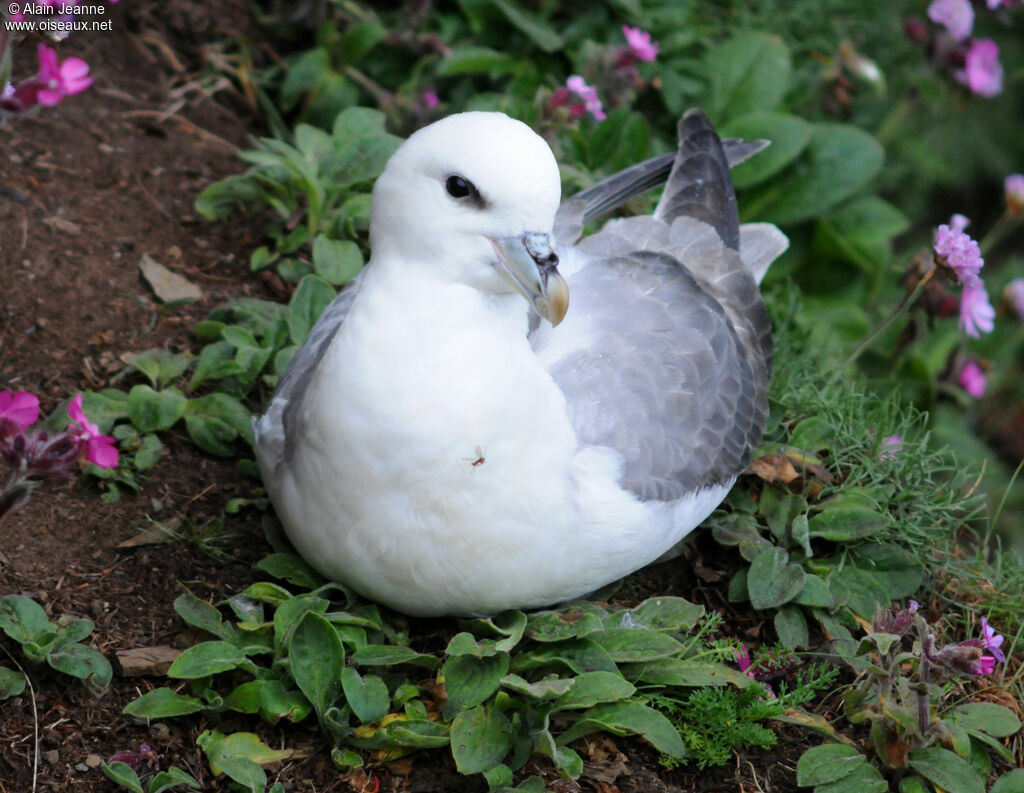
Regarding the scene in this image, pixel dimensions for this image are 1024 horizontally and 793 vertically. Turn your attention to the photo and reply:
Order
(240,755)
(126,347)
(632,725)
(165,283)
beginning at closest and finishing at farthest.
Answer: (240,755), (632,725), (126,347), (165,283)

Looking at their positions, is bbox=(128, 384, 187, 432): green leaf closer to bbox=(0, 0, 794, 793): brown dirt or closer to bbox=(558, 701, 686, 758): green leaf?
bbox=(0, 0, 794, 793): brown dirt

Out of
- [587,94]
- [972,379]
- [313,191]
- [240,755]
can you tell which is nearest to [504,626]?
[240,755]

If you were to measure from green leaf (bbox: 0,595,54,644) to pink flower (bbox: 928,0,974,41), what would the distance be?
3.87m

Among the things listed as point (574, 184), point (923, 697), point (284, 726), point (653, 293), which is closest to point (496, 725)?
point (284, 726)

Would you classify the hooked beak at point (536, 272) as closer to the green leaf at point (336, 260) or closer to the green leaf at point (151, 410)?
the green leaf at point (151, 410)

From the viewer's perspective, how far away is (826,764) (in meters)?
2.77

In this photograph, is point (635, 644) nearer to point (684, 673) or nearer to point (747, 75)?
point (684, 673)

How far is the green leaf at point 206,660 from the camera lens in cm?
261

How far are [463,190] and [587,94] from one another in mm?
2034

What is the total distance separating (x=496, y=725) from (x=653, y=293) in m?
1.26

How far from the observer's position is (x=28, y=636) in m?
2.62

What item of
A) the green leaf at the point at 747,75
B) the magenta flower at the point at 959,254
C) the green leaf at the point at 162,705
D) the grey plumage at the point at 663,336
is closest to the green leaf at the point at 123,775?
the green leaf at the point at 162,705

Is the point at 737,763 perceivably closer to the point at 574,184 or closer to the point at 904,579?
the point at 904,579

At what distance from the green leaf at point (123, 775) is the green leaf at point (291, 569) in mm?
601
